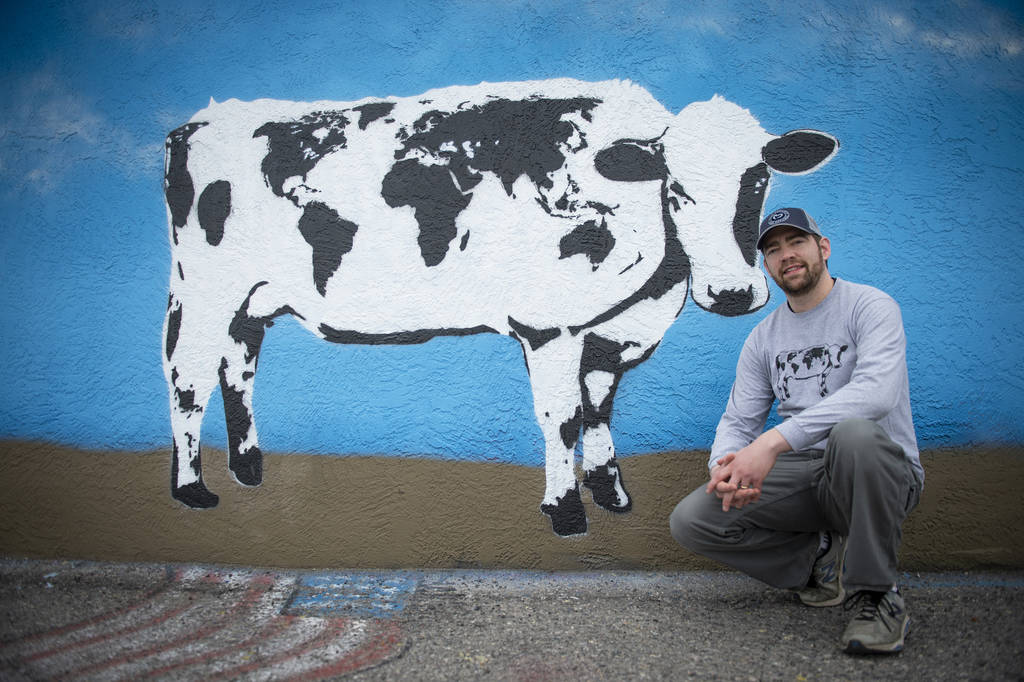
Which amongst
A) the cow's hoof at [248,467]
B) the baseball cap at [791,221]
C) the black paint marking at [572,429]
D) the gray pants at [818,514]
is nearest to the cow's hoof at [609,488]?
the black paint marking at [572,429]

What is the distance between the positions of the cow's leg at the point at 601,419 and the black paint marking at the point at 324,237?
1.13m

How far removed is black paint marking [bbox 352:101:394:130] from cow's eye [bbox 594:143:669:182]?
0.94 meters

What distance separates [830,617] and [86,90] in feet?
12.2

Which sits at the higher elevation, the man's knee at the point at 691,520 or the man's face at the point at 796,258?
the man's face at the point at 796,258

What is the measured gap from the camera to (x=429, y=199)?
2820mm

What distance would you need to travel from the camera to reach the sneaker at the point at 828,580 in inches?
89.8

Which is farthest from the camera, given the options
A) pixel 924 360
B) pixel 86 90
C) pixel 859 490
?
pixel 86 90

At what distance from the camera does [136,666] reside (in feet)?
6.42

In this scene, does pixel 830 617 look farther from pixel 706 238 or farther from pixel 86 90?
pixel 86 90

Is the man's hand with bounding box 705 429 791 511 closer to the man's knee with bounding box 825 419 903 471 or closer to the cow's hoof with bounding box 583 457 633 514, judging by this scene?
the man's knee with bounding box 825 419 903 471

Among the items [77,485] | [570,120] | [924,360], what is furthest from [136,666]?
[924,360]

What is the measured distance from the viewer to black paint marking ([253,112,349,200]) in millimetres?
2883

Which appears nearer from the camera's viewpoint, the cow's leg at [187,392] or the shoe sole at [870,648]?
the shoe sole at [870,648]

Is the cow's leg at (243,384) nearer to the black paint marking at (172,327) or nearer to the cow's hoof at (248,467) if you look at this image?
the cow's hoof at (248,467)
